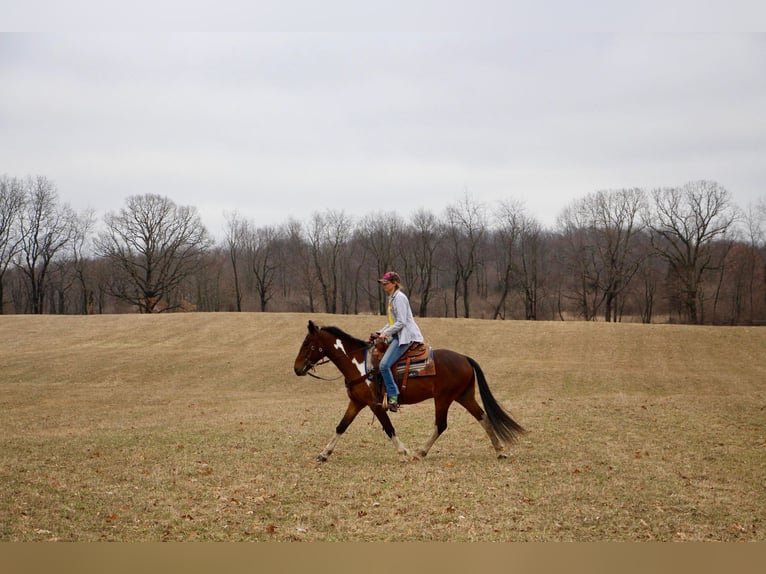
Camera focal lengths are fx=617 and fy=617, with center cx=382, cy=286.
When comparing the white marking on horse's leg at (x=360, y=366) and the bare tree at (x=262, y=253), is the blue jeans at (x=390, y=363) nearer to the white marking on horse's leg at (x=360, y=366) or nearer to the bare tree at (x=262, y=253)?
the white marking on horse's leg at (x=360, y=366)

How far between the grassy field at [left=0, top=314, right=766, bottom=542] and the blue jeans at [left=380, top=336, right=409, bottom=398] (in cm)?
133

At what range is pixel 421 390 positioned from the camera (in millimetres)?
11641

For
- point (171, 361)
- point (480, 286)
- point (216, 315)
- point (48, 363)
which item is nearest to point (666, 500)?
point (171, 361)

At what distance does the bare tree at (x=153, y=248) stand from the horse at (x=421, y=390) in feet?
215

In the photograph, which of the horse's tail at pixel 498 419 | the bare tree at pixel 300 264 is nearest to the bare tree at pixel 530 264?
the bare tree at pixel 300 264

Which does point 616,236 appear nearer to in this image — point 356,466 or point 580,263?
point 580,263

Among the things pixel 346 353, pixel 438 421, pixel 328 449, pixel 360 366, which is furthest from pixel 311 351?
pixel 438 421

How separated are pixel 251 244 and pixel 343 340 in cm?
7670

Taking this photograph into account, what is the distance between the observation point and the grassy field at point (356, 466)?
24.5 feet

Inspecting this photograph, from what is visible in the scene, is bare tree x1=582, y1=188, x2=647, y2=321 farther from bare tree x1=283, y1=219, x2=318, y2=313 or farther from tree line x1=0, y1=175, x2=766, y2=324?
bare tree x1=283, y1=219, x2=318, y2=313

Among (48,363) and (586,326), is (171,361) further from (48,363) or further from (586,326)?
(586,326)

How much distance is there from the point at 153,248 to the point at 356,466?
70.6 meters

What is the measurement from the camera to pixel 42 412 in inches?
831

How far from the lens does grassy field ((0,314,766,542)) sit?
24.5 feet
